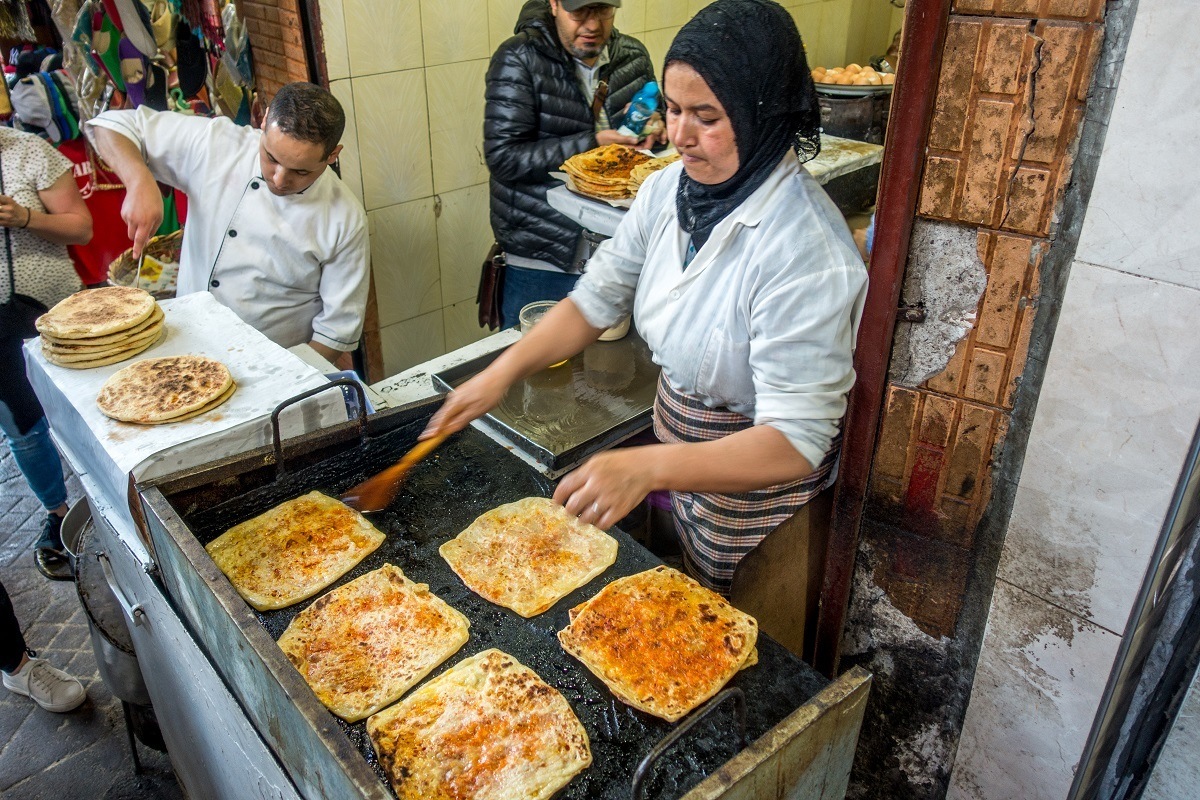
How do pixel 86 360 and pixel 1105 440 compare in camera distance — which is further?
pixel 86 360

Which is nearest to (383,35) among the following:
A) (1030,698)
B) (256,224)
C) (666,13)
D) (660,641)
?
(256,224)

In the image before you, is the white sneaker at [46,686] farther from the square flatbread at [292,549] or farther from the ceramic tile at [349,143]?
the ceramic tile at [349,143]

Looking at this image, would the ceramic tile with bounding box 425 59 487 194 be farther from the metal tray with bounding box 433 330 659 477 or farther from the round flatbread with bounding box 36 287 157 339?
the round flatbread with bounding box 36 287 157 339

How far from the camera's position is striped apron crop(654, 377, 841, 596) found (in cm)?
236

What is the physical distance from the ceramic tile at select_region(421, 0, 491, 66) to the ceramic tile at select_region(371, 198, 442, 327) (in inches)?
33.9

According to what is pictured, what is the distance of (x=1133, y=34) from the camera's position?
1.58m

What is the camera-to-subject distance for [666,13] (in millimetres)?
5734

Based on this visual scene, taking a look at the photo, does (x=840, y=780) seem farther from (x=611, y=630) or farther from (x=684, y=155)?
(x=684, y=155)

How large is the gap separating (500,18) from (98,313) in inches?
131

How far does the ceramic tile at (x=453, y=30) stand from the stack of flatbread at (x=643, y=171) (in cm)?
197

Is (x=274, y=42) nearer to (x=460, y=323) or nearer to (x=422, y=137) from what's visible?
(x=422, y=137)

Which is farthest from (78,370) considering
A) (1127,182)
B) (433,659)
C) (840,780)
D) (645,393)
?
(1127,182)

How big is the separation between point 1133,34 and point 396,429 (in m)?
1.92

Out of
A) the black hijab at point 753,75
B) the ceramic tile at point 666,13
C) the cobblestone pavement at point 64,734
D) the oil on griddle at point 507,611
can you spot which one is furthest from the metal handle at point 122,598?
the ceramic tile at point 666,13
